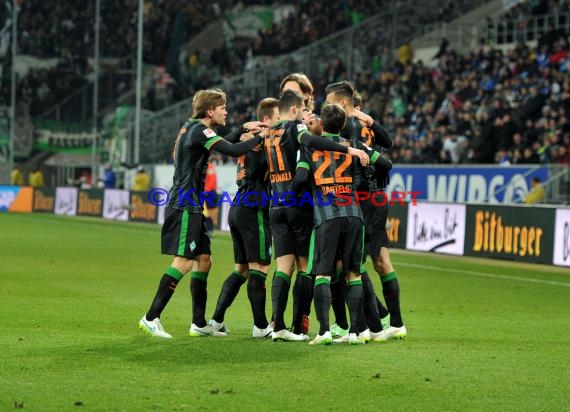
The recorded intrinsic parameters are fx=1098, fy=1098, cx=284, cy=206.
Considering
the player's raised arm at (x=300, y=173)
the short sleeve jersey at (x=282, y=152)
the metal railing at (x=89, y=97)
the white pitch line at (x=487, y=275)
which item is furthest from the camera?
the metal railing at (x=89, y=97)

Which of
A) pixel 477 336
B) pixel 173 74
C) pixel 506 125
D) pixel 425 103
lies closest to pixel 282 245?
pixel 477 336

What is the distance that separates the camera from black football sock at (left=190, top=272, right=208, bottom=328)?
1027 centimetres

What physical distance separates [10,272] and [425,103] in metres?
18.5

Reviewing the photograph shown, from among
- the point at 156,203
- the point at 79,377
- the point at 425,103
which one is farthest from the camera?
the point at 156,203

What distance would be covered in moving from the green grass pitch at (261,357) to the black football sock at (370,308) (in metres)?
0.29

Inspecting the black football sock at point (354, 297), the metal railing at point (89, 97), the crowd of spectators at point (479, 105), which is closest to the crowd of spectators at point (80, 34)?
the metal railing at point (89, 97)

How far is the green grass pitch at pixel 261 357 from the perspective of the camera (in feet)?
23.5

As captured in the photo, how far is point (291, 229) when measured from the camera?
32.8ft

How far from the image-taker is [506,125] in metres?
27.8

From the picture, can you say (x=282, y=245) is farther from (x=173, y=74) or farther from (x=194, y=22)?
(x=194, y=22)

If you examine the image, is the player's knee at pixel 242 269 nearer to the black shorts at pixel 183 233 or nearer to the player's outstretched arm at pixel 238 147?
the black shorts at pixel 183 233

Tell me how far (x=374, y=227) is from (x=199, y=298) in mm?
1776

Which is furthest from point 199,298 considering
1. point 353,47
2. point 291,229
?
point 353,47

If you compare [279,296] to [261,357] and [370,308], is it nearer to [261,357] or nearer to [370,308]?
[370,308]
